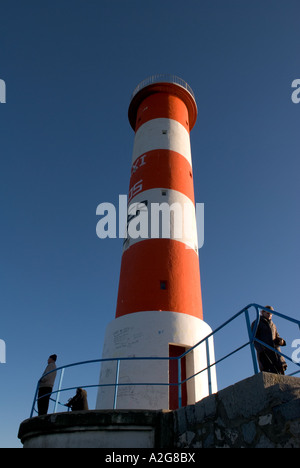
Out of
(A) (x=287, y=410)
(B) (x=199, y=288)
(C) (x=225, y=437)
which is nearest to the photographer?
(A) (x=287, y=410)

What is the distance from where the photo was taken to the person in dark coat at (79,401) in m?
7.12

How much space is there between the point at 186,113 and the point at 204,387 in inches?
474

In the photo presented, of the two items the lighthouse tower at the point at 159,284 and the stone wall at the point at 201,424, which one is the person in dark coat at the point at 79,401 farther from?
the stone wall at the point at 201,424

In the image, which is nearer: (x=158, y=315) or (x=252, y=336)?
(x=252, y=336)

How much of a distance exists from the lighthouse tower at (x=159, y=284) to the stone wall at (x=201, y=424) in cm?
99

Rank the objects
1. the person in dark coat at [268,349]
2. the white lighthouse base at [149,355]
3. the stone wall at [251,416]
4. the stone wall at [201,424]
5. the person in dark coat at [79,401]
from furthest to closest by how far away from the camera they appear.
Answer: the white lighthouse base at [149,355] < the person in dark coat at [79,401] < the person in dark coat at [268,349] < the stone wall at [201,424] < the stone wall at [251,416]

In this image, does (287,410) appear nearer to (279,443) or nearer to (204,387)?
(279,443)

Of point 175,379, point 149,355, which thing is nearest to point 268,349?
point 149,355

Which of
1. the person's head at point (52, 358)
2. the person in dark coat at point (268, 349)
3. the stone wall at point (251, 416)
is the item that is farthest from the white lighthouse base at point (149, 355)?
the person in dark coat at point (268, 349)

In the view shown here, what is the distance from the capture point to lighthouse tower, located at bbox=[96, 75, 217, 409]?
8.83 metres

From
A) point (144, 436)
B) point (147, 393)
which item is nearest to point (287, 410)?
point (144, 436)

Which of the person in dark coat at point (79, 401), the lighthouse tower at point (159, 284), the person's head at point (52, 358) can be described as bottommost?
the person in dark coat at point (79, 401)

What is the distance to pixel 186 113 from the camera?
53.8 ft

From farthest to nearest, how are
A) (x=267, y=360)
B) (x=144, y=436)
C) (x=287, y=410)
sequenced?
(x=144, y=436), (x=267, y=360), (x=287, y=410)
